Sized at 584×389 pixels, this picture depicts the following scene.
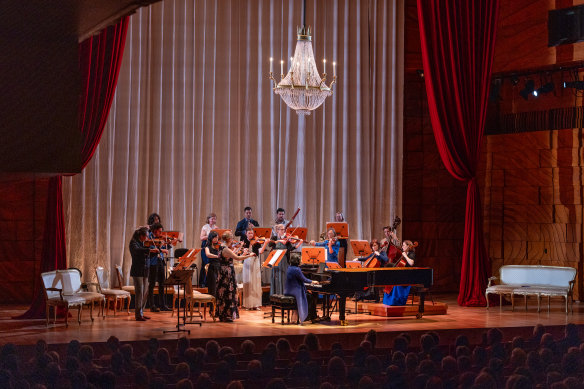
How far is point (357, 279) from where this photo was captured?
30.8 feet

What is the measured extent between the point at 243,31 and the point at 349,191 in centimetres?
349

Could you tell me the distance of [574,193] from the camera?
41.6ft

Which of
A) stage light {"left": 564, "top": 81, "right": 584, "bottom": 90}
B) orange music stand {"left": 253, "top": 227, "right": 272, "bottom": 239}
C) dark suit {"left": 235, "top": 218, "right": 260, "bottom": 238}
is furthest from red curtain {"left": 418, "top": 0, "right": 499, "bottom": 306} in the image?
dark suit {"left": 235, "top": 218, "right": 260, "bottom": 238}

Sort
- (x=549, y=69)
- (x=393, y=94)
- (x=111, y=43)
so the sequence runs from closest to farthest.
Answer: (x=111, y=43), (x=549, y=69), (x=393, y=94)

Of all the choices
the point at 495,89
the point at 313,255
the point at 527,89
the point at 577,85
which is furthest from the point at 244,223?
the point at 577,85

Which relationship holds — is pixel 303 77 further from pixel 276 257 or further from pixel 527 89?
pixel 527 89

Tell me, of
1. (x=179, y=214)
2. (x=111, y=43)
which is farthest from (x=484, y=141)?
(x=111, y=43)

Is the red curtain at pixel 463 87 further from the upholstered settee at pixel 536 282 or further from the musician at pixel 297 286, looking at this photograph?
the musician at pixel 297 286

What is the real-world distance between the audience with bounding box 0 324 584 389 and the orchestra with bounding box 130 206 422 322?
3.55m

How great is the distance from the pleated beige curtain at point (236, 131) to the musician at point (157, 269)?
142 cm

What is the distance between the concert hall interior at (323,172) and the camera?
9.94m

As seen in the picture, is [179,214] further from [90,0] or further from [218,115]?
[90,0]

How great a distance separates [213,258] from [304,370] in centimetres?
524

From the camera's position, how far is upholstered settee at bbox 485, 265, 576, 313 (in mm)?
10734
